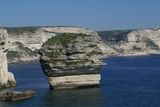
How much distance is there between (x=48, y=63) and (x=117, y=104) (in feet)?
64.7

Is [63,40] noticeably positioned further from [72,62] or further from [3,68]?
[3,68]

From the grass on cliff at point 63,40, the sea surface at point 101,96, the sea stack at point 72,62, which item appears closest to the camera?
the sea surface at point 101,96

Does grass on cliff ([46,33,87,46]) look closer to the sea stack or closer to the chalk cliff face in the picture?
the sea stack

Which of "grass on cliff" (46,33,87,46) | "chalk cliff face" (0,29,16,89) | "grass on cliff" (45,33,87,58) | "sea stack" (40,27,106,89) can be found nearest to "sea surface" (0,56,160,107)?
"sea stack" (40,27,106,89)

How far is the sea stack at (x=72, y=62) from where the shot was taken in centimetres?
8975

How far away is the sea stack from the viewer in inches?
3533

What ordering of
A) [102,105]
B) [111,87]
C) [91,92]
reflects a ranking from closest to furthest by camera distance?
1. [102,105]
2. [91,92]
3. [111,87]

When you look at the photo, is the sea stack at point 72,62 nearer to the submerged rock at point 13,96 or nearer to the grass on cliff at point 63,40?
the grass on cliff at point 63,40

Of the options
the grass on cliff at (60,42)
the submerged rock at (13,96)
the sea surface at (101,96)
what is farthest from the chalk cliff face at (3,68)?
the submerged rock at (13,96)

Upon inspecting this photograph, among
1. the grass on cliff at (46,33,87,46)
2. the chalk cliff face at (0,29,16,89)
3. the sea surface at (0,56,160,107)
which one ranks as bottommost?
the sea surface at (0,56,160,107)

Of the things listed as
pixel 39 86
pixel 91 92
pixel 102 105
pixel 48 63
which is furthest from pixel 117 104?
pixel 39 86

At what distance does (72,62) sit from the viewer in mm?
90312

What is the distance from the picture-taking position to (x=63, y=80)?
90062 millimetres

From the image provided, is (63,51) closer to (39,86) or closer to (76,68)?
(76,68)
